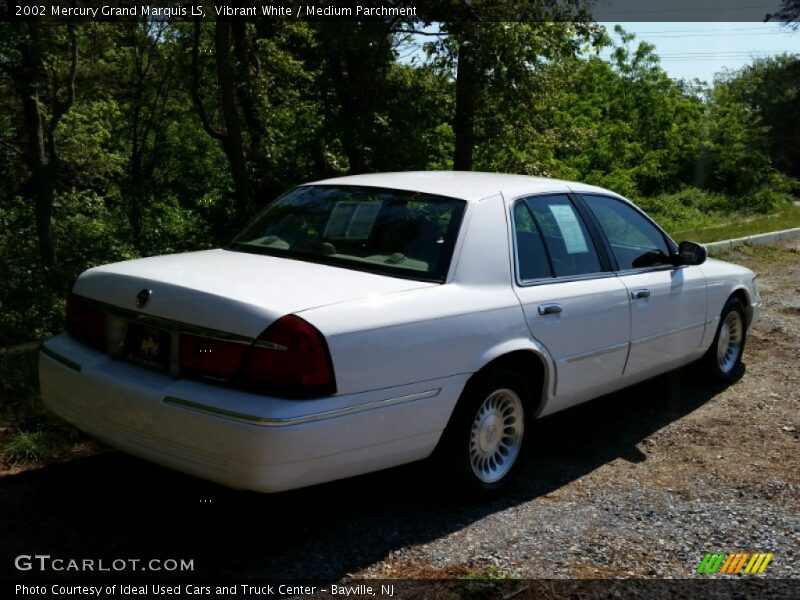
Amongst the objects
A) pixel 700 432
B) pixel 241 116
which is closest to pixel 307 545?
pixel 700 432

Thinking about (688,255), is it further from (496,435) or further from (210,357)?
(210,357)

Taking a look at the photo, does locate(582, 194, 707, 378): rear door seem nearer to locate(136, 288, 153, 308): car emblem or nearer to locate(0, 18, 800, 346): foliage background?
locate(136, 288, 153, 308): car emblem

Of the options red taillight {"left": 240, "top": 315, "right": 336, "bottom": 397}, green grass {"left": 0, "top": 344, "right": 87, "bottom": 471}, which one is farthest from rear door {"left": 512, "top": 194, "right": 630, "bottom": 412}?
green grass {"left": 0, "top": 344, "right": 87, "bottom": 471}

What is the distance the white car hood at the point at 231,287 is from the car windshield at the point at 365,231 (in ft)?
0.43

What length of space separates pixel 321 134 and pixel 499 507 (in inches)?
355

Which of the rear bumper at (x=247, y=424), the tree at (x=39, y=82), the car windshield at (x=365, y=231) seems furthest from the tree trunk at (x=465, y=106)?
the rear bumper at (x=247, y=424)

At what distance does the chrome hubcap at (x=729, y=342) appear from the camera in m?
6.50

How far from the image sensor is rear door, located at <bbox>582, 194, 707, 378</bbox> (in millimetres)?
5211

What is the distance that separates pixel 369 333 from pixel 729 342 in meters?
4.17

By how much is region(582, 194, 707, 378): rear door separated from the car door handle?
792 millimetres

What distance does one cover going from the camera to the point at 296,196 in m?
5.02

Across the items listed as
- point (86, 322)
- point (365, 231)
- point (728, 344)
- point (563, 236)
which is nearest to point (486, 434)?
point (365, 231)

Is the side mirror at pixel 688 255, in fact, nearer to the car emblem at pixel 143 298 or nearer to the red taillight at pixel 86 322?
the car emblem at pixel 143 298

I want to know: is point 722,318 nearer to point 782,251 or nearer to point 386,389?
point 386,389
